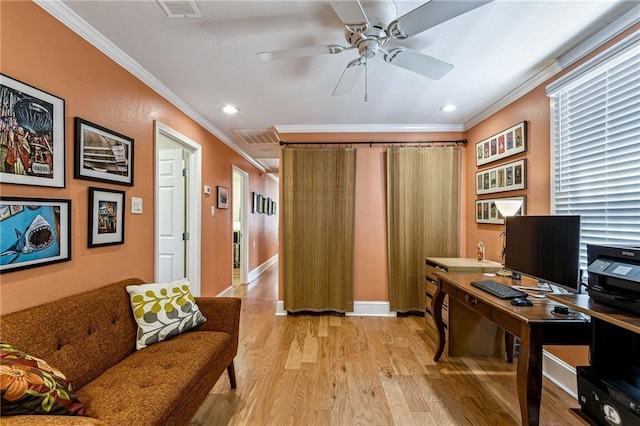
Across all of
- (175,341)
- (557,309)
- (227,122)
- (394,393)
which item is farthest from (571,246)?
(227,122)

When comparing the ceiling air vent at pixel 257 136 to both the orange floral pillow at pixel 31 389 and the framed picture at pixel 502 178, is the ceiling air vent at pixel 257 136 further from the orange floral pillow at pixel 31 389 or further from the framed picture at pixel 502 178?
the orange floral pillow at pixel 31 389

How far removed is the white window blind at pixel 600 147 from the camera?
167 cm

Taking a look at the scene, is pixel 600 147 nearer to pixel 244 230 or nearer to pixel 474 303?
pixel 474 303

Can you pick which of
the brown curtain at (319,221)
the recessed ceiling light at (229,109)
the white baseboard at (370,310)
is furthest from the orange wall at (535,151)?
the recessed ceiling light at (229,109)

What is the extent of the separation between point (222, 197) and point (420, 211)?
2.77m

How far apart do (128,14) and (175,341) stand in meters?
2.01

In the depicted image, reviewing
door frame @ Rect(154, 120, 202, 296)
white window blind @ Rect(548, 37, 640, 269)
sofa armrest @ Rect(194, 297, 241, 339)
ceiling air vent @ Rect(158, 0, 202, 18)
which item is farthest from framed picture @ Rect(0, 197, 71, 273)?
white window blind @ Rect(548, 37, 640, 269)

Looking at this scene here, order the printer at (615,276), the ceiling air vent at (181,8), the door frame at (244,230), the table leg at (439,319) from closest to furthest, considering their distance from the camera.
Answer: the printer at (615,276) → the ceiling air vent at (181,8) → the table leg at (439,319) → the door frame at (244,230)

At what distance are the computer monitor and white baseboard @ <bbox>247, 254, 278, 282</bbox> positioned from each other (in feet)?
14.5

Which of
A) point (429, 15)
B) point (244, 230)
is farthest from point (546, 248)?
point (244, 230)

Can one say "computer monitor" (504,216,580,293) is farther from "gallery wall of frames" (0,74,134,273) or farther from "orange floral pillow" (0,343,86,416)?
"gallery wall of frames" (0,74,134,273)

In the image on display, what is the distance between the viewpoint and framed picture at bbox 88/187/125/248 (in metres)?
1.85

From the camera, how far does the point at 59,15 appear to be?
161 centimetres

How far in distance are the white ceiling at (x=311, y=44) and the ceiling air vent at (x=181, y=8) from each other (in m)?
0.04
